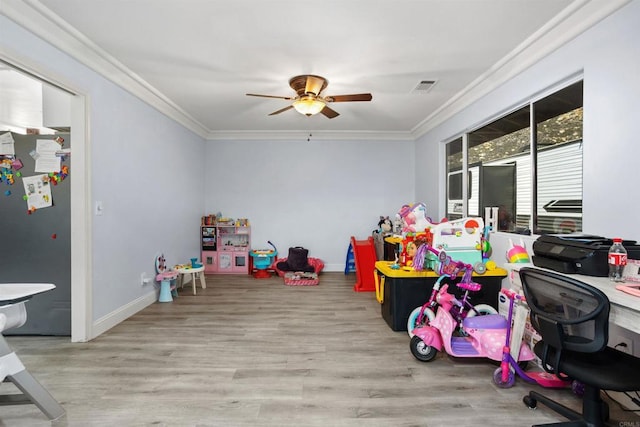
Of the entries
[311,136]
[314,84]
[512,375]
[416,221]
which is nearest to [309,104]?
[314,84]

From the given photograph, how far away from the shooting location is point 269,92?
381 centimetres

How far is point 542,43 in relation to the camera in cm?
254

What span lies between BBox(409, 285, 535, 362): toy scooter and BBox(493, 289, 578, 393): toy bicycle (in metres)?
0.06

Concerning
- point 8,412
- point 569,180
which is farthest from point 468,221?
point 8,412

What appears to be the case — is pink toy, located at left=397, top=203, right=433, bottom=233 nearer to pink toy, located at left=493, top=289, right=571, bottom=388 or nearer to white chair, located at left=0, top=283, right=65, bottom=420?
pink toy, located at left=493, top=289, right=571, bottom=388

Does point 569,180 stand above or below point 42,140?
below

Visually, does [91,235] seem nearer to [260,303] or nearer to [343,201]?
[260,303]

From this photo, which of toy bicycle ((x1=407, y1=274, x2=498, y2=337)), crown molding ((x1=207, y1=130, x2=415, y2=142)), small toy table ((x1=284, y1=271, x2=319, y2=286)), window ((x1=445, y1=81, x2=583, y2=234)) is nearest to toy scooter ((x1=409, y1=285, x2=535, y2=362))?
toy bicycle ((x1=407, y1=274, x2=498, y2=337))

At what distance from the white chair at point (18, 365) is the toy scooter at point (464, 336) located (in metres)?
2.37

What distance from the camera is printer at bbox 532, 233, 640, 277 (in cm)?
173

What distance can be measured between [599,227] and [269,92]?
339 centimetres

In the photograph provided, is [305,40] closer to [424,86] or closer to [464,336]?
[424,86]

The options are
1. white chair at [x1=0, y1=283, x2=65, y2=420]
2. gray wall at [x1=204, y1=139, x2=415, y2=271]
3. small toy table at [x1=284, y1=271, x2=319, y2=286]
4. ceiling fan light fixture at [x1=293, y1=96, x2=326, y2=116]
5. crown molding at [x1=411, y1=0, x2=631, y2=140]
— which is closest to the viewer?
A: white chair at [x1=0, y1=283, x2=65, y2=420]

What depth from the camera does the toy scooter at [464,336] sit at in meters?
2.21
